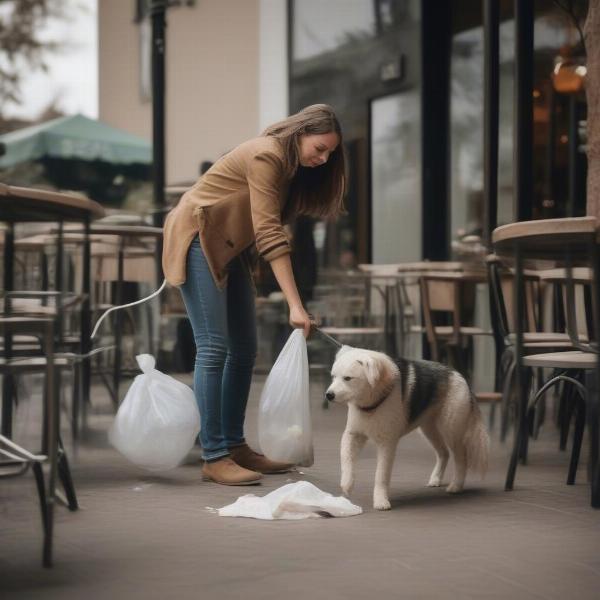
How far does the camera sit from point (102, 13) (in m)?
23.6

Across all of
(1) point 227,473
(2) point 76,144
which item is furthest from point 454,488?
(2) point 76,144

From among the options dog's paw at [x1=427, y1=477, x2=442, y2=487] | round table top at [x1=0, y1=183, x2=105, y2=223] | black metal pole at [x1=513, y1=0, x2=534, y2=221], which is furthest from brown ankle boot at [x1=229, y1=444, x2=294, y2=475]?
black metal pole at [x1=513, y1=0, x2=534, y2=221]

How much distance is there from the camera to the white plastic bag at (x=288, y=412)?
5.38m

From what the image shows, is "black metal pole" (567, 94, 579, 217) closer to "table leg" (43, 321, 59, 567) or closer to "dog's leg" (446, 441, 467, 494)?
"dog's leg" (446, 441, 467, 494)

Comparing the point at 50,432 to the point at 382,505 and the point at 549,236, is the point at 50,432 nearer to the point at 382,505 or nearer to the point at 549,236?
the point at 382,505

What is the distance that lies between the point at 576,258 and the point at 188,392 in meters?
1.86

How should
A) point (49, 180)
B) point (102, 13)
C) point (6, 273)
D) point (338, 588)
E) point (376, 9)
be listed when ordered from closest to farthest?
point (338, 588), point (6, 273), point (376, 9), point (49, 180), point (102, 13)

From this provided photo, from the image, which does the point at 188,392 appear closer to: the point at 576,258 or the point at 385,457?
the point at 385,457

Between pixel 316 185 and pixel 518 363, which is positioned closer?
pixel 518 363

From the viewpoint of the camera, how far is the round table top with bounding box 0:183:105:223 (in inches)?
194

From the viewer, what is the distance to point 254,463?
5.72 metres

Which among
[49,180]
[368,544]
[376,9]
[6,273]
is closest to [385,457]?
[368,544]

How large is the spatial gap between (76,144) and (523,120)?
8117 millimetres

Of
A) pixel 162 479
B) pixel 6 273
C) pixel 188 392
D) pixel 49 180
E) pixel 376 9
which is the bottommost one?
pixel 162 479
